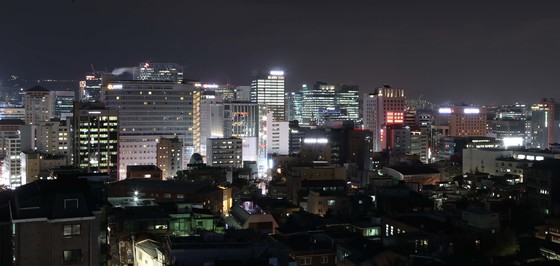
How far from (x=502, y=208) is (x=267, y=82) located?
5652 cm

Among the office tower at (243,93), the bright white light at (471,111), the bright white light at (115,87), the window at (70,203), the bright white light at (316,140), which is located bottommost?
the window at (70,203)

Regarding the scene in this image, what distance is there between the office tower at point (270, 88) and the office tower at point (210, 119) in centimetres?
1553

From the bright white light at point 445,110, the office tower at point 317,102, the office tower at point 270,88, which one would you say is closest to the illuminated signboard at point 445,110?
the bright white light at point 445,110

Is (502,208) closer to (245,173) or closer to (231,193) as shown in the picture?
(231,193)

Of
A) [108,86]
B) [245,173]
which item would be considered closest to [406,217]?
[245,173]

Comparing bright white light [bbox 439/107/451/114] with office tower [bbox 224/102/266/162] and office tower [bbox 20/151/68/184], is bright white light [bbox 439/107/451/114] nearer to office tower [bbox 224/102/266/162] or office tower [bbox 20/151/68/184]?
office tower [bbox 224/102/266/162]

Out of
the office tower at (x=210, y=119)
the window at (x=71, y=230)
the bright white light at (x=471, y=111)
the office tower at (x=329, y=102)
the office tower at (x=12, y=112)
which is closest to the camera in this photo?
the window at (x=71, y=230)

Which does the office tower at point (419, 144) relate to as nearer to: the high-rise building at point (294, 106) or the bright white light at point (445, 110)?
the bright white light at point (445, 110)

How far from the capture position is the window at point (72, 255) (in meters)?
7.88

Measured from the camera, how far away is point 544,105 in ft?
202

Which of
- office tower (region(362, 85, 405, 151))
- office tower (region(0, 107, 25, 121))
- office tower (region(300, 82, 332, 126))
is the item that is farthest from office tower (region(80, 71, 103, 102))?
office tower (region(362, 85, 405, 151))

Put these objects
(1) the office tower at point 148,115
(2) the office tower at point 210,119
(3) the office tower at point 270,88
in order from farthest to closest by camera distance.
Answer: (3) the office tower at point 270,88
(2) the office tower at point 210,119
(1) the office tower at point 148,115

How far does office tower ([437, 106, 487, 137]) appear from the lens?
58688 mm

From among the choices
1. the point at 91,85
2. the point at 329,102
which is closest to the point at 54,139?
the point at 91,85
